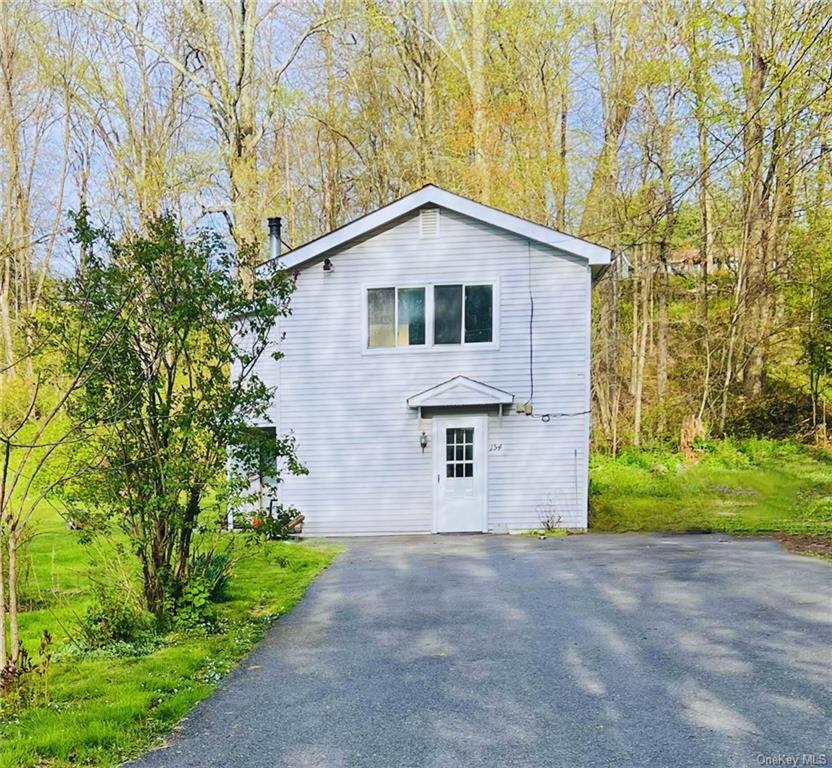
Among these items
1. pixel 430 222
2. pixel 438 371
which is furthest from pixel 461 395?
pixel 430 222

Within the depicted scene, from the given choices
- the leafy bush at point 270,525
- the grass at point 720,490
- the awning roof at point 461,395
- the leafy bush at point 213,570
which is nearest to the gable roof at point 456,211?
the awning roof at point 461,395

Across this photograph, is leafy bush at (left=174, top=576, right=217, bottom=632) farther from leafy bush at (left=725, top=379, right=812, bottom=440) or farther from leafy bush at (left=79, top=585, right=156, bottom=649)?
leafy bush at (left=725, top=379, right=812, bottom=440)

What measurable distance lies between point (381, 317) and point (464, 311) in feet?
5.19

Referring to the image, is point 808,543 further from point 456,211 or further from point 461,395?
point 456,211

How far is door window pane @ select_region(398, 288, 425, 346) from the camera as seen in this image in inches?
462

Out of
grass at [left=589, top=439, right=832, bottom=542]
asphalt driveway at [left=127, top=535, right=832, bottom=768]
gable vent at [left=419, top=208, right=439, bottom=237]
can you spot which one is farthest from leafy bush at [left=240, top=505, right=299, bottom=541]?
grass at [left=589, top=439, right=832, bottom=542]

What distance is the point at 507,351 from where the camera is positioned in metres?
11.6

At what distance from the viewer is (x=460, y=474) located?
11641 millimetres

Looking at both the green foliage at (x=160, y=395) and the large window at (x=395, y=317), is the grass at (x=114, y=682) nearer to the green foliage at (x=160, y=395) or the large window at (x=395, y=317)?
the green foliage at (x=160, y=395)

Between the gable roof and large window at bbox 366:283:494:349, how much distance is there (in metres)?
1.14

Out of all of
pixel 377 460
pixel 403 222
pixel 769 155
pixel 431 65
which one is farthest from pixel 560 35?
pixel 377 460

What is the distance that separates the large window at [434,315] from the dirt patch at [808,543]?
572cm

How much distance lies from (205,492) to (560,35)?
59.9 ft

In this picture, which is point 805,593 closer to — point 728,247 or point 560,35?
point 728,247
